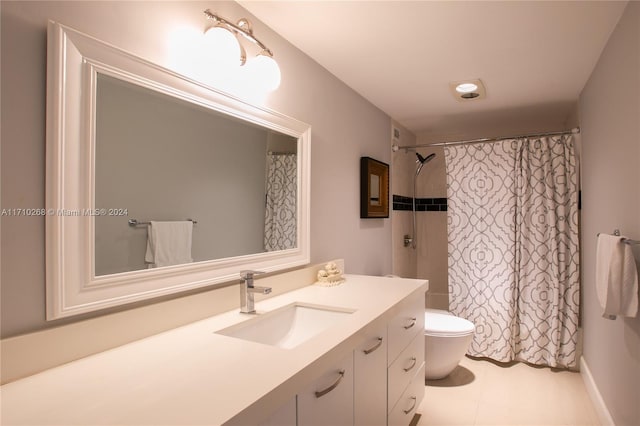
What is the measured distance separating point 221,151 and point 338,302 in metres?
0.80

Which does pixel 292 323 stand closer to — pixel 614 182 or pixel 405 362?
pixel 405 362

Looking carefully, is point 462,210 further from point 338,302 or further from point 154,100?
point 154,100

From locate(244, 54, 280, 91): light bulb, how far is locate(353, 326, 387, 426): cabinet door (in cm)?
111

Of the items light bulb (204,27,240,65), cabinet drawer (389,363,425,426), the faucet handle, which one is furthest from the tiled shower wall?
light bulb (204,27,240,65)

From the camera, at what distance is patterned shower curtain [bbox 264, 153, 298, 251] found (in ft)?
5.87

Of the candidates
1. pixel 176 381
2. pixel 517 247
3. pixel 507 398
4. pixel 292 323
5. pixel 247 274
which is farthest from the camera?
pixel 517 247

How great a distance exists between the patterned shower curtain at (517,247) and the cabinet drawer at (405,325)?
1.34 m

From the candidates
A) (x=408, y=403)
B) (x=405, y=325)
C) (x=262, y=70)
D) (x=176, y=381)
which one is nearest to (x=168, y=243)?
(x=176, y=381)

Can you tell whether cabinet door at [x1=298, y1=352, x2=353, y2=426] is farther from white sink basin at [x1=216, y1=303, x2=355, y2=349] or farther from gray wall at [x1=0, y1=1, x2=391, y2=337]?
gray wall at [x1=0, y1=1, x2=391, y2=337]

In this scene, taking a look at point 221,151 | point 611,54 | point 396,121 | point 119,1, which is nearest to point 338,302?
point 221,151

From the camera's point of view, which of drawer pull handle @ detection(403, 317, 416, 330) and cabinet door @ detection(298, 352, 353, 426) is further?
drawer pull handle @ detection(403, 317, 416, 330)

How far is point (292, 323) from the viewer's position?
164 cm

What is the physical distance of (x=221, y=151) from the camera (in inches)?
59.7

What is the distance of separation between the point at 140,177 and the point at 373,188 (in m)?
1.94
